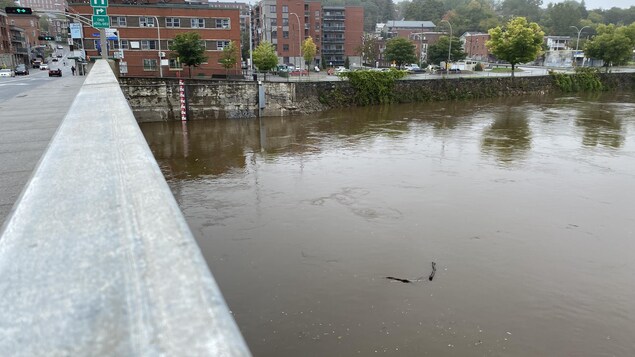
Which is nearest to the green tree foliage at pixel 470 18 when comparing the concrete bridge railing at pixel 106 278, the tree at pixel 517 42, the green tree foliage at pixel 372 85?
the tree at pixel 517 42

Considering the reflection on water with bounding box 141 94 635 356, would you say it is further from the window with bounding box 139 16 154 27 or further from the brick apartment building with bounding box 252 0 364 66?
the brick apartment building with bounding box 252 0 364 66

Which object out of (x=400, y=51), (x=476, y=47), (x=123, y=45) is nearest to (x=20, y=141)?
(x=123, y=45)

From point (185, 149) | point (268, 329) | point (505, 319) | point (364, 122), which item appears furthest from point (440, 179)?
point (364, 122)

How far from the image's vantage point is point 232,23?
5831 cm

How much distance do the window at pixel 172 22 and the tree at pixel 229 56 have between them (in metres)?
6.64

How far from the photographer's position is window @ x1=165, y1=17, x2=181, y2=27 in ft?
187

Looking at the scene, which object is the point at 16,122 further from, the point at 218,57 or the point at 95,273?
the point at 218,57

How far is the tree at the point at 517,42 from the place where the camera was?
53.1 m

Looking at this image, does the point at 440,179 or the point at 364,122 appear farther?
the point at 364,122

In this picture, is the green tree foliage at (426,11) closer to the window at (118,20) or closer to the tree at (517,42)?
the tree at (517,42)

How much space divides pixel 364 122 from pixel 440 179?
15.6 m

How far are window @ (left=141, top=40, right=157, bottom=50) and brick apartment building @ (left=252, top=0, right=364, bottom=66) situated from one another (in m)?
31.2

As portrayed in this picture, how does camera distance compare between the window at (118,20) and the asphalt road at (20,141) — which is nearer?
the asphalt road at (20,141)

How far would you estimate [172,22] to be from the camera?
187 feet
